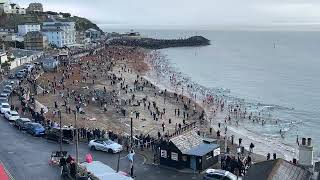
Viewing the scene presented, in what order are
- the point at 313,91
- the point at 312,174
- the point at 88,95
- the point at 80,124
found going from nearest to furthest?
1. the point at 312,174
2. the point at 80,124
3. the point at 88,95
4. the point at 313,91

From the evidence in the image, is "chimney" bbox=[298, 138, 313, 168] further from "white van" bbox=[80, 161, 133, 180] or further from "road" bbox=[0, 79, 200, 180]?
"white van" bbox=[80, 161, 133, 180]

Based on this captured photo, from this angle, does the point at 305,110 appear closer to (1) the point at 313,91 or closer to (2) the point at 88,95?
(1) the point at 313,91

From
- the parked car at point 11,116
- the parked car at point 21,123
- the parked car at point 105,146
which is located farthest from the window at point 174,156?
the parked car at point 11,116

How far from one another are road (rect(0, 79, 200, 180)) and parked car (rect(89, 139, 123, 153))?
325 millimetres

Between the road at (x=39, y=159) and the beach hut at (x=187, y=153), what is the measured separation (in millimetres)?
700

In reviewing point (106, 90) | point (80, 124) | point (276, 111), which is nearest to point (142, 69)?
point (106, 90)

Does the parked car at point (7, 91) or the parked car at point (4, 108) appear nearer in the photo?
the parked car at point (4, 108)

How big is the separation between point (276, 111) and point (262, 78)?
3610 cm

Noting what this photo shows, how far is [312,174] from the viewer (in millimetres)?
18859

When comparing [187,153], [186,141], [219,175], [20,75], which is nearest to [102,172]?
[187,153]

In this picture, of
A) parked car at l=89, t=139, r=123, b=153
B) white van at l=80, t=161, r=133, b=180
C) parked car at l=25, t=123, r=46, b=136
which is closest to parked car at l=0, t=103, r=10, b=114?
parked car at l=25, t=123, r=46, b=136

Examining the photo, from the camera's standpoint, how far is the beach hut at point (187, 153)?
84.1 ft

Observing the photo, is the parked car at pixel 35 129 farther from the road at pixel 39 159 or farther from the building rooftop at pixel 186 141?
the building rooftop at pixel 186 141

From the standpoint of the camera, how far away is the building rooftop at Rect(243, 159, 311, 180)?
57.3 ft
